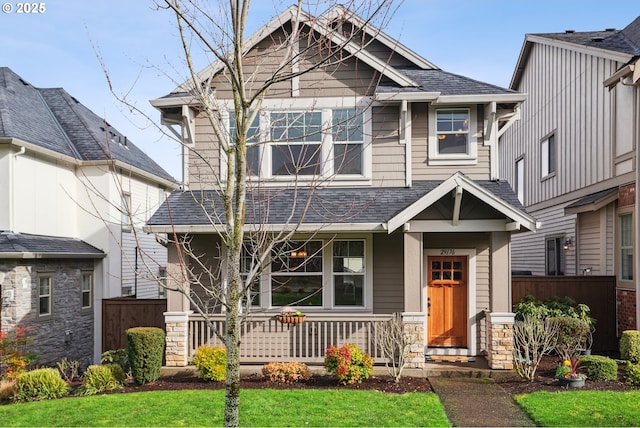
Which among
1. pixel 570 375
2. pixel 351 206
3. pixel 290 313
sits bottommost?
pixel 570 375

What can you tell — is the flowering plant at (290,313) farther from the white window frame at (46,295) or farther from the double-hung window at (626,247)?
the double-hung window at (626,247)

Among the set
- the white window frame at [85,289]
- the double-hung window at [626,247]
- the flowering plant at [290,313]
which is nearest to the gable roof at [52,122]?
the white window frame at [85,289]

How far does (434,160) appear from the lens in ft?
36.5

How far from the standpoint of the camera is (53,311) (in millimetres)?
13539

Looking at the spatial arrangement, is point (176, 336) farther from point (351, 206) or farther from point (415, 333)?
point (415, 333)

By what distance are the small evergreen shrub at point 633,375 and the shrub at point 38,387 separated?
9.93 metres

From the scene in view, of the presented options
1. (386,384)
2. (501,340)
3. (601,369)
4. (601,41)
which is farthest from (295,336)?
(601,41)

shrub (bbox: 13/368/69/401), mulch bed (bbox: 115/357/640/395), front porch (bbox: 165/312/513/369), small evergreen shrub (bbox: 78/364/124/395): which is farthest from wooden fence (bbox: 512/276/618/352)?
shrub (bbox: 13/368/69/401)

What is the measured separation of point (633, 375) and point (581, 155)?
7348mm

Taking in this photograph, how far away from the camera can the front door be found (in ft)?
35.7

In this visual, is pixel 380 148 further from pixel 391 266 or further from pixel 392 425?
pixel 392 425

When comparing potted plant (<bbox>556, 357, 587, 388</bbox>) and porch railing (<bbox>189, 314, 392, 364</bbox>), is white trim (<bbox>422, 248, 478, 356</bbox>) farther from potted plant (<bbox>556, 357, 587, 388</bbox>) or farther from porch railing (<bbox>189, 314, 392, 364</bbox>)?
potted plant (<bbox>556, 357, 587, 388</bbox>)

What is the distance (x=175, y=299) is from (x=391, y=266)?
4.67m

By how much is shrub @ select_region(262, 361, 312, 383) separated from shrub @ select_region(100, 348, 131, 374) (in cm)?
274
